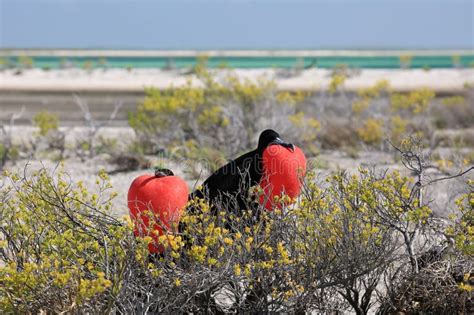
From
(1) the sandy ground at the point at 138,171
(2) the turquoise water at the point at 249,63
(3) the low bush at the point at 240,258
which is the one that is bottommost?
(2) the turquoise water at the point at 249,63

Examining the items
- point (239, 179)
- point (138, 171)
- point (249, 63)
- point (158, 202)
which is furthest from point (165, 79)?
point (249, 63)

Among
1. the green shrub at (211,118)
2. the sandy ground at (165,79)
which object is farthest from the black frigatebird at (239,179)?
the sandy ground at (165,79)

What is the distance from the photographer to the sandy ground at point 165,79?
116 feet

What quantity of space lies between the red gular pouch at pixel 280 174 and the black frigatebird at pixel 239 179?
5 centimetres

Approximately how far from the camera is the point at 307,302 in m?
5.16

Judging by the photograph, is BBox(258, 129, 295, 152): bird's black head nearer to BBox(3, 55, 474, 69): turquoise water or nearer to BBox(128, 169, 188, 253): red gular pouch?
BBox(128, 169, 188, 253): red gular pouch

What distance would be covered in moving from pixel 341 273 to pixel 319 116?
11.3m

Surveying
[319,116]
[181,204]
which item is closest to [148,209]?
[181,204]

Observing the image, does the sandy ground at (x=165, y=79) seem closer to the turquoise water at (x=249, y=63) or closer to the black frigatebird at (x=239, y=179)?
the turquoise water at (x=249, y=63)

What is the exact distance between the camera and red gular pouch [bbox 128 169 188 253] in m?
5.27

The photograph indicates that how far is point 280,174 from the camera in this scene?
5.34m

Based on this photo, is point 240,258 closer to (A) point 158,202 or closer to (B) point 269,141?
(A) point 158,202

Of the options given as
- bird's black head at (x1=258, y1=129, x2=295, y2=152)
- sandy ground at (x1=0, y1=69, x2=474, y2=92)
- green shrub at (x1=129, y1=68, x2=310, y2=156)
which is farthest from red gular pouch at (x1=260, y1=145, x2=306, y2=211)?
sandy ground at (x1=0, y1=69, x2=474, y2=92)

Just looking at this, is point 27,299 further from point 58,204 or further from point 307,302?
point 307,302
